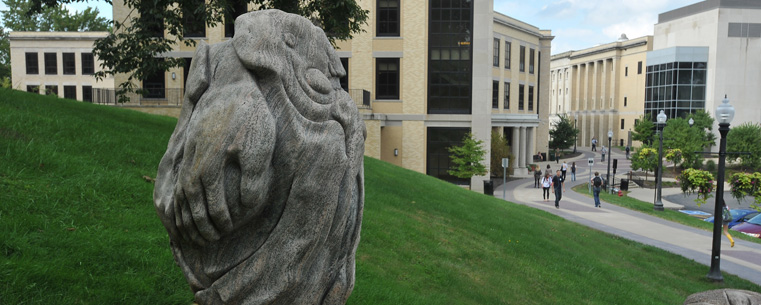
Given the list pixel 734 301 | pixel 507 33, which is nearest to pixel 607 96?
pixel 507 33


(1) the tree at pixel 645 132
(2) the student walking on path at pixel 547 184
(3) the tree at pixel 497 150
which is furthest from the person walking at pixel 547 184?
(1) the tree at pixel 645 132

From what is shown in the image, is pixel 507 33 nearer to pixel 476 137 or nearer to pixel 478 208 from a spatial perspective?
pixel 476 137

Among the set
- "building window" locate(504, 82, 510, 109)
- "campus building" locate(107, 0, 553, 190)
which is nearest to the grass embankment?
"campus building" locate(107, 0, 553, 190)

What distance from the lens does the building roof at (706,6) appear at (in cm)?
6000

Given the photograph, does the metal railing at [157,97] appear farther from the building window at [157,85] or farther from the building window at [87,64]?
the building window at [87,64]

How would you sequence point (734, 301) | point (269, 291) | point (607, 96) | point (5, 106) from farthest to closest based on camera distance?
point (607, 96) < point (5, 106) < point (734, 301) < point (269, 291)

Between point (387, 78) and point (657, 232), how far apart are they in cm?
1805

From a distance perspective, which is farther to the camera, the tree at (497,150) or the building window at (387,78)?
the tree at (497,150)

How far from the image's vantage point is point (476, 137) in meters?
32.8

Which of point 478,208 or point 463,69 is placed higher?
point 463,69

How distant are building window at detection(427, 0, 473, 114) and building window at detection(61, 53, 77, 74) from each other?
1487 inches

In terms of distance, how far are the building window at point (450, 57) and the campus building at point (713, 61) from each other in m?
41.1

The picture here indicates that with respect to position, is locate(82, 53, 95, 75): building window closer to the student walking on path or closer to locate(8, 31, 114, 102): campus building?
locate(8, 31, 114, 102): campus building

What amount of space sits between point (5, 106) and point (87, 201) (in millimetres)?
4429
